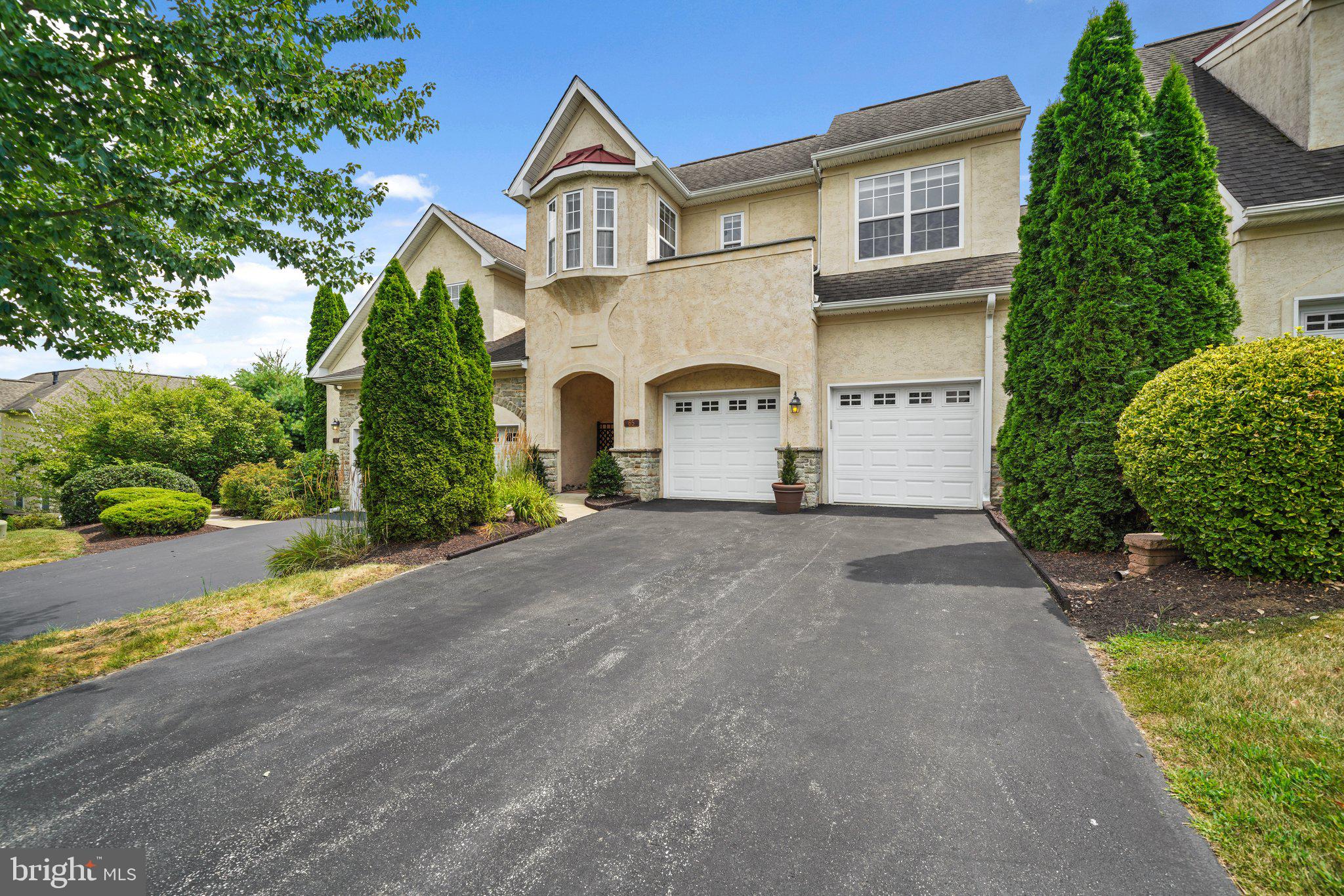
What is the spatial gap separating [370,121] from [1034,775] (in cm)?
904

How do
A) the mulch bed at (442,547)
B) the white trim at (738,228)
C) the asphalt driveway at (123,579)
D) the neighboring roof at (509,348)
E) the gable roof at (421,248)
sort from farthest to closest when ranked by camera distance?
the gable roof at (421,248), the neighboring roof at (509,348), the white trim at (738,228), the mulch bed at (442,547), the asphalt driveway at (123,579)

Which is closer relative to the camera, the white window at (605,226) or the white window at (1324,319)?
the white window at (1324,319)

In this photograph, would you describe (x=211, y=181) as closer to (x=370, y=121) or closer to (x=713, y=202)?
(x=370, y=121)

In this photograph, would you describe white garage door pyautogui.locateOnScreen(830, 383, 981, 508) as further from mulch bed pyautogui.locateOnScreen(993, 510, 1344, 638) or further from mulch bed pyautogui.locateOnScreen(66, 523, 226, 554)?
mulch bed pyautogui.locateOnScreen(66, 523, 226, 554)

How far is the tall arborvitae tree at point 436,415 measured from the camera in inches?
321

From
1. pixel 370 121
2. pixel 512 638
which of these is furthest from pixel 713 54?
pixel 512 638

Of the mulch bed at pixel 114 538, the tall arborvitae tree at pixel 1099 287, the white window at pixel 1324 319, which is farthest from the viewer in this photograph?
the mulch bed at pixel 114 538

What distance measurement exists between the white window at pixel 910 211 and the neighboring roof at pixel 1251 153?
376 cm

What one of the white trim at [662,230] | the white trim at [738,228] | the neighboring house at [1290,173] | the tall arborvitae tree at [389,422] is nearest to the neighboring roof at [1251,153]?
→ the neighboring house at [1290,173]

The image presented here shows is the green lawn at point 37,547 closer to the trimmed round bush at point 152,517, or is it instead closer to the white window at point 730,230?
the trimmed round bush at point 152,517

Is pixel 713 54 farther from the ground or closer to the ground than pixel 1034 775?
farther from the ground

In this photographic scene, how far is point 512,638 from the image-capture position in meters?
4.75

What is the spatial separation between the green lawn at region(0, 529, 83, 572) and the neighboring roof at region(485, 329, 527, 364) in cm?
908

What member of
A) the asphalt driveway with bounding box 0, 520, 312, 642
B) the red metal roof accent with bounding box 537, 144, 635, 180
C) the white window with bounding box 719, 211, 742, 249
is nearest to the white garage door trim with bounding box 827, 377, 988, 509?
the white window with bounding box 719, 211, 742, 249
